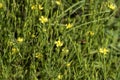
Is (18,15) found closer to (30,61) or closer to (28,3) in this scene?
(28,3)

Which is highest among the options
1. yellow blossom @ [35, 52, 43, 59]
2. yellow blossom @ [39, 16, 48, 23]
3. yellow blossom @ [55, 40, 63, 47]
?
yellow blossom @ [39, 16, 48, 23]

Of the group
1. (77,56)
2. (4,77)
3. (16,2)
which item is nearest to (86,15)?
(77,56)

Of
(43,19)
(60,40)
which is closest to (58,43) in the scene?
(60,40)

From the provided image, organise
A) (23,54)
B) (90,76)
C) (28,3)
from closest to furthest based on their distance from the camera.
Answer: (90,76)
(23,54)
(28,3)

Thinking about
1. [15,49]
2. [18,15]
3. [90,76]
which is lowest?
[90,76]

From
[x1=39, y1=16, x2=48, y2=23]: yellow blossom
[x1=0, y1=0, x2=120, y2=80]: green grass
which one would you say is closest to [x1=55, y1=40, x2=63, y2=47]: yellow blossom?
[x1=0, y1=0, x2=120, y2=80]: green grass

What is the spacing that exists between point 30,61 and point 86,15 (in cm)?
53

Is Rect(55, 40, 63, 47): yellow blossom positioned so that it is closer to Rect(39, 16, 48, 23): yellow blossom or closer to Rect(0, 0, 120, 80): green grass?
Rect(0, 0, 120, 80): green grass

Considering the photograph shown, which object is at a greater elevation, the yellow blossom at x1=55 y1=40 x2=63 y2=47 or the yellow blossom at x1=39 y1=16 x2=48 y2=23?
the yellow blossom at x1=39 y1=16 x2=48 y2=23

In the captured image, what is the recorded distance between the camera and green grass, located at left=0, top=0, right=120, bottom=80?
2.02m

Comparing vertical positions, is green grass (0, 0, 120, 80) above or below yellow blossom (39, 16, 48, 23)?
below

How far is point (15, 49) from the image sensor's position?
6.88 feet

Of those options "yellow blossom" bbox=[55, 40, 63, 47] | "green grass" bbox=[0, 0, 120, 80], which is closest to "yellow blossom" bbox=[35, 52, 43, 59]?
"green grass" bbox=[0, 0, 120, 80]

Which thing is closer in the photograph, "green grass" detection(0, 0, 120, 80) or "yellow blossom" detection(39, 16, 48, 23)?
"green grass" detection(0, 0, 120, 80)
